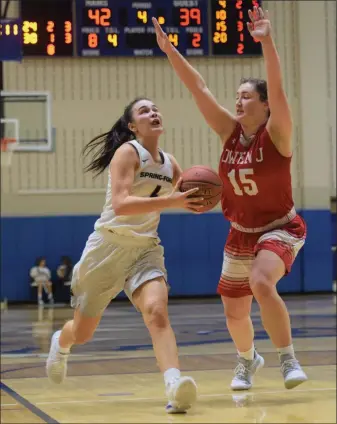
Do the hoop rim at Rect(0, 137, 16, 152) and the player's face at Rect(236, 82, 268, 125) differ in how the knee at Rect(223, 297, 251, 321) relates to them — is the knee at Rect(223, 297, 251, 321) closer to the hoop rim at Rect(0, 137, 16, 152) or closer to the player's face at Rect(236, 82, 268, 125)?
the player's face at Rect(236, 82, 268, 125)

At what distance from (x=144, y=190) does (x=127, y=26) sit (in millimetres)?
15828

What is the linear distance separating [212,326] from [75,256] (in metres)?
8.48

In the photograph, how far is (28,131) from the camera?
82.9ft

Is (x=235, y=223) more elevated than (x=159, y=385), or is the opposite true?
(x=235, y=223)

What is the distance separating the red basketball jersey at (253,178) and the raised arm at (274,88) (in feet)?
0.21

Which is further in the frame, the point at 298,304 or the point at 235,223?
the point at 298,304

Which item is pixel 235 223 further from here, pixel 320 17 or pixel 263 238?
pixel 320 17

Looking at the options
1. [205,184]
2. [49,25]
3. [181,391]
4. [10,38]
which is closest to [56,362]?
[181,391]

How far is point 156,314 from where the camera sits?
5992 mm

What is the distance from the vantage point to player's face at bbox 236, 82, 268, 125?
17.6 feet

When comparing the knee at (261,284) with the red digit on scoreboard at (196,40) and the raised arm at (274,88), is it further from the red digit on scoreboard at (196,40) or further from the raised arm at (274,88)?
the red digit on scoreboard at (196,40)

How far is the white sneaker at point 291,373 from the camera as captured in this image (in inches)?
222

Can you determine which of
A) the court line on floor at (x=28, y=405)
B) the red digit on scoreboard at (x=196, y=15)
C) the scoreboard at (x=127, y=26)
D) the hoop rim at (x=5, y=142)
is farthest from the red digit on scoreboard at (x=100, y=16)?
the court line on floor at (x=28, y=405)

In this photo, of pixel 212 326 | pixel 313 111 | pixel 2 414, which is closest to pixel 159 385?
pixel 2 414
